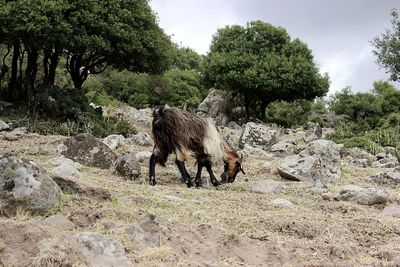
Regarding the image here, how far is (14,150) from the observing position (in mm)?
11078

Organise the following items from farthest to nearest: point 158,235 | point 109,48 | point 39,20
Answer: point 109,48 → point 39,20 → point 158,235

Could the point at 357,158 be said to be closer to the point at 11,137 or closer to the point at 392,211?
the point at 392,211

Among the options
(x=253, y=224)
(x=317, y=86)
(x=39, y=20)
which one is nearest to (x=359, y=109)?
(x=317, y=86)

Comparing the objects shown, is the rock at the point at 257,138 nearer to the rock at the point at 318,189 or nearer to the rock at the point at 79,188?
the rock at the point at 318,189

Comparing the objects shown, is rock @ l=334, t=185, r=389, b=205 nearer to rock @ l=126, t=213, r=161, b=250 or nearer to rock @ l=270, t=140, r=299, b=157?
rock @ l=126, t=213, r=161, b=250

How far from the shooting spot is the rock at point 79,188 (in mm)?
6238

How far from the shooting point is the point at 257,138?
16547mm

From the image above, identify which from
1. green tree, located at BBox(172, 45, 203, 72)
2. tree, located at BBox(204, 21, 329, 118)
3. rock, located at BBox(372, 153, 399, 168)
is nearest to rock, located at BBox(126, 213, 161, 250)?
rock, located at BBox(372, 153, 399, 168)

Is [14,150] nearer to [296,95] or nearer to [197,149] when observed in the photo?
[197,149]

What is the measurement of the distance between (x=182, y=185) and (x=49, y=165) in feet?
6.83

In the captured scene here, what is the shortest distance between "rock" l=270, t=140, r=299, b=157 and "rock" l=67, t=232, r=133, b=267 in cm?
1065

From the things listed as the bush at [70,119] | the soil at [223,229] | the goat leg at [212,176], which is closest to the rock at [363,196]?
the soil at [223,229]

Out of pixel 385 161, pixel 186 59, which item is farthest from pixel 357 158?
pixel 186 59

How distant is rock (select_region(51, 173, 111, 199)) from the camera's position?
20.5 feet
